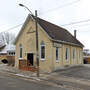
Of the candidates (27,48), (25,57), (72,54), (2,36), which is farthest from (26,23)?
Result: (2,36)

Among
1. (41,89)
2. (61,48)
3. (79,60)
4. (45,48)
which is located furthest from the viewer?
(79,60)

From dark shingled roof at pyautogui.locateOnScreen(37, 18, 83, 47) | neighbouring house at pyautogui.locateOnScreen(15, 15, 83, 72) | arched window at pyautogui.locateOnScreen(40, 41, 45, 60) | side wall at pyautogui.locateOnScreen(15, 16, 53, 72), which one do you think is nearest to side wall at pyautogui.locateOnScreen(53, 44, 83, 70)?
neighbouring house at pyautogui.locateOnScreen(15, 15, 83, 72)

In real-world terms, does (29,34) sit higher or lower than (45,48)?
higher

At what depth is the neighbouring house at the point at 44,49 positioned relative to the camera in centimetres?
1792

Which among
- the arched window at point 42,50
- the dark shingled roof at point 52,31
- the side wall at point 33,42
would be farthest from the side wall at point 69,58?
the arched window at point 42,50

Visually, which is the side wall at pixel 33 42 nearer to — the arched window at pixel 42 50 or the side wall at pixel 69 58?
the arched window at pixel 42 50

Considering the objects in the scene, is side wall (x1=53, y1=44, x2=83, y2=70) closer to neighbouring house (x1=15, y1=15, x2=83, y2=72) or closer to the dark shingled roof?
neighbouring house (x1=15, y1=15, x2=83, y2=72)

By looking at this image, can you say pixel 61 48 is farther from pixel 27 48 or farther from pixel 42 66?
pixel 27 48

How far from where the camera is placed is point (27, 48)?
816 inches

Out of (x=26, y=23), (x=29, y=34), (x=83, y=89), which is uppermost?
(x=26, y=23)

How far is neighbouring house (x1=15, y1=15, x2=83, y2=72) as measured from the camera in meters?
17.9

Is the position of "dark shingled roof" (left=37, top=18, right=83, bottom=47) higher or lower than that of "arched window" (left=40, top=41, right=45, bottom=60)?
higher

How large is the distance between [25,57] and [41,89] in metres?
12.3

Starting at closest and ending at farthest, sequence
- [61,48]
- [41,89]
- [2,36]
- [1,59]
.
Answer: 1. [41,89]
2. [61,48]
3. [1,59]
4. [2,36]
